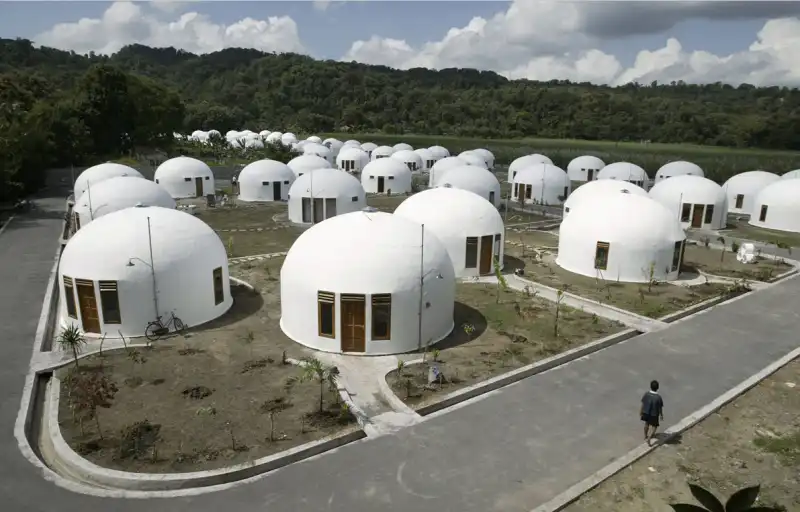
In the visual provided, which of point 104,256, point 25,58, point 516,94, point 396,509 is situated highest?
point 25,58

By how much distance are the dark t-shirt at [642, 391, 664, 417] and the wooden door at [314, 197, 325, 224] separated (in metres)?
29.3

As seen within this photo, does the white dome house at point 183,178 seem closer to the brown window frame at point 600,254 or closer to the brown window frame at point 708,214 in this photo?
the brown window frame at point 600,254

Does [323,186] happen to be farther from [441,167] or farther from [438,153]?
[438,153]

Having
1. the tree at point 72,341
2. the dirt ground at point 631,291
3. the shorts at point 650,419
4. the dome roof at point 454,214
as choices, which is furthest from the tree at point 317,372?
the dirt ground at point 631,291

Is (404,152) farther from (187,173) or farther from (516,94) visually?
(516,94)

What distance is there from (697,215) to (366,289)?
31115 mm

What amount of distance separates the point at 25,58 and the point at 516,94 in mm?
140965

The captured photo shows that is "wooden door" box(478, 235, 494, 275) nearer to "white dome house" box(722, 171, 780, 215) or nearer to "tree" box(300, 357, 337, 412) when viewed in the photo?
"tree" box(300, 357, 337, 412)

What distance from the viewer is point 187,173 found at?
46.7m

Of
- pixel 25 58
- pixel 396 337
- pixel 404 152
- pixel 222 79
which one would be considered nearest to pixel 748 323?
pixel 396 337

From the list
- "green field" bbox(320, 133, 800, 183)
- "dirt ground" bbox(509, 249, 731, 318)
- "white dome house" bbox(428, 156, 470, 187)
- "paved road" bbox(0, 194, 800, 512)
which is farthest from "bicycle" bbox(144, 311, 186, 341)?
"green field" bbox(320, 133, 800, 183)

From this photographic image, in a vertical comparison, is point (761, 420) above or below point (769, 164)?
below

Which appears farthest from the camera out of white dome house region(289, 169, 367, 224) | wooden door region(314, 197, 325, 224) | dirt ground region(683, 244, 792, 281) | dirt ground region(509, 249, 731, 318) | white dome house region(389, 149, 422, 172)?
white dome house region(389, 149, 422, 172)

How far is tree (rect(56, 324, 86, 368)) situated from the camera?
Result: 587 inches
